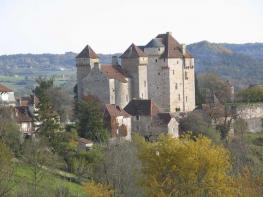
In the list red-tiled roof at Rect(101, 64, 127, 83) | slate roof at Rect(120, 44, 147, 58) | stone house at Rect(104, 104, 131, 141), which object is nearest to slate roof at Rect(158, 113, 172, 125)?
stone house at Rect(104, 104, 131, 141)

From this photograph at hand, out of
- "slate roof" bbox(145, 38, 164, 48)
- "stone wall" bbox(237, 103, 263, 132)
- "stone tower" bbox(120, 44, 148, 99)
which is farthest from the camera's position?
"stone wall" bbox(237, 103, 263, 132)

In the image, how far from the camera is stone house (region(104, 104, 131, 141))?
6016 centimetres

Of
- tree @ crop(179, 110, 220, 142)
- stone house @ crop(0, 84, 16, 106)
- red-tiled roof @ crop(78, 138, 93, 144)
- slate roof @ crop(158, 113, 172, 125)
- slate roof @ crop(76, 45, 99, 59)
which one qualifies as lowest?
red-tiled roof @ crop(78, 138, 93, 144)

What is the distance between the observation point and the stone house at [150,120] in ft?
207

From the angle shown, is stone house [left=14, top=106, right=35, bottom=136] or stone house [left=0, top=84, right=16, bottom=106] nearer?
stone house [left=14, top=106, right=35, bottom=136]

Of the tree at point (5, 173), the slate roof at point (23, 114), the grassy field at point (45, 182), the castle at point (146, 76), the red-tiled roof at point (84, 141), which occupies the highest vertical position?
the castle at point (146, 76)

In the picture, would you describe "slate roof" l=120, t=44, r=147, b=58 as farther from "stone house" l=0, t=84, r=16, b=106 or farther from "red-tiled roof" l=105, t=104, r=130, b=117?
"stone house" l=0, t=84, r=16, b=106

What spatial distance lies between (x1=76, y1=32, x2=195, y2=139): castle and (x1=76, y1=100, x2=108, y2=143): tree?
255 inches

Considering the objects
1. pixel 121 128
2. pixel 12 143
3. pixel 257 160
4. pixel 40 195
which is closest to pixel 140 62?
pixel 121 128

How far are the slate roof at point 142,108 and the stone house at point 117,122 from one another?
7.01ft

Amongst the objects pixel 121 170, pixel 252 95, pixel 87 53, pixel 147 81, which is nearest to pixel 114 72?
pixel 87 53

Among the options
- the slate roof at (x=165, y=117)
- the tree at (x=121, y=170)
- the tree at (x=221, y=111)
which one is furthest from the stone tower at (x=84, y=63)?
the tree at (x=121, y=170)

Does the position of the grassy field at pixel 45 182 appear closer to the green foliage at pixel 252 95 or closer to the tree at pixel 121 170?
the tree at pixel 121 170

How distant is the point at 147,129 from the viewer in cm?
6350
